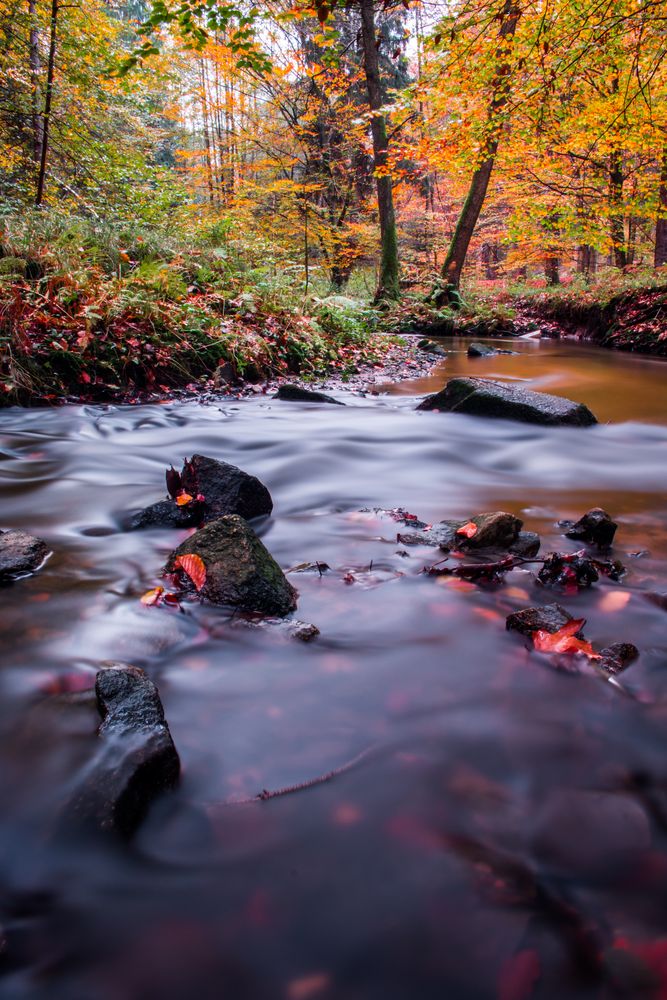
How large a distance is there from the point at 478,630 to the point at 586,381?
7.78m

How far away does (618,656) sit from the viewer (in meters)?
1.95

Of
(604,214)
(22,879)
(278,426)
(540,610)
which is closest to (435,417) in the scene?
(278,426)

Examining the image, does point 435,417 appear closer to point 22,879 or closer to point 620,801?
point 620,801

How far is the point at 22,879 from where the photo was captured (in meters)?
1.18

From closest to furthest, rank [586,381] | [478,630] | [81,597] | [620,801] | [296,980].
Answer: [296,980] → [620,801] → [478,630] → [81,597] → [586,381]

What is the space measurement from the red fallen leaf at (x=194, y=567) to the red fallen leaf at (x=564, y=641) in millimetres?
1269

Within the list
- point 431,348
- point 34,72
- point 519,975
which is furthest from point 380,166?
point 519,975

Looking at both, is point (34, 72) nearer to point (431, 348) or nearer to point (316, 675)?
point (431, 348)

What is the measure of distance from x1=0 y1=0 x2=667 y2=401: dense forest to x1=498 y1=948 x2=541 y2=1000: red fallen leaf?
17.3ft

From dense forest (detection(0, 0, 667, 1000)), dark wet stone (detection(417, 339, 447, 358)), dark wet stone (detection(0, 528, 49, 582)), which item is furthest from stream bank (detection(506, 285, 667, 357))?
dark wet stone (detection(0, 528, 49, 582))

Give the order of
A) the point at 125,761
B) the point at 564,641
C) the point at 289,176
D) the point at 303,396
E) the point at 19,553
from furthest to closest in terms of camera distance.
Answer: the point at 289,176
the point at 303,396
the point at 19,553
the point at 564,641
the point at 125,761

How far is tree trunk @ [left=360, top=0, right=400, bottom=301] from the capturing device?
45.2ft

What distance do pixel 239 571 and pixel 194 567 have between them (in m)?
0.24

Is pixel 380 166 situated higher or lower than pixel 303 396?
higher
